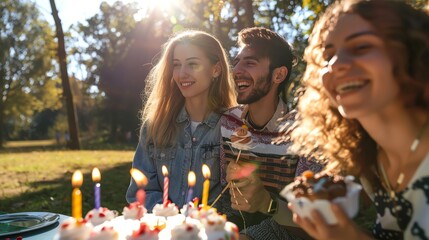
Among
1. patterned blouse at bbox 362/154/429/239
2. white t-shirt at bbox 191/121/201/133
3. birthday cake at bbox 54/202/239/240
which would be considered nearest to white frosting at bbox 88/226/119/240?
birthday cake at bbox 54/202/239/240

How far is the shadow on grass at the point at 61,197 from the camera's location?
26.5ft

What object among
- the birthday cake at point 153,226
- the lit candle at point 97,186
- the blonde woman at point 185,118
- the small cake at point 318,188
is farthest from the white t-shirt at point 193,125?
the small cake at point 318,188

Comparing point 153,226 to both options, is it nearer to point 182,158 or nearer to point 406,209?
point 406,209

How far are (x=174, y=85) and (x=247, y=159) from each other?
54.5 inches

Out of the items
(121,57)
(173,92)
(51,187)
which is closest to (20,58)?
(121,57)

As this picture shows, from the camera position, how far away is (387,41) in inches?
78.1

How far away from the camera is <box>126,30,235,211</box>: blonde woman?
14.4 ft

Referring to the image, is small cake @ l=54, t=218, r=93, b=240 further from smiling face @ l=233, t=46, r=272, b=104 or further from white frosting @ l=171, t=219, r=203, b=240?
smiling face @ l=233, t=46, r=272, b=104

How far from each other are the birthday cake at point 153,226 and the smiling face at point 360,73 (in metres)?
0.95

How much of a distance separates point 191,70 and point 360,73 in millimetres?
2670

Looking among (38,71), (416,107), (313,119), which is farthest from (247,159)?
(38,71)

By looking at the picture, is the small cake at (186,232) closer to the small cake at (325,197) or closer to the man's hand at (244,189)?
the small cake at (325,197)

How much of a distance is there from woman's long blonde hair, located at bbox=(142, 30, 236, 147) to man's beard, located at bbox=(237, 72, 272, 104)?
2.27ft

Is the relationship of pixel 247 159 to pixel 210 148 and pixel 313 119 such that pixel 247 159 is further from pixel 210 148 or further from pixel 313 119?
pixel 313 119
